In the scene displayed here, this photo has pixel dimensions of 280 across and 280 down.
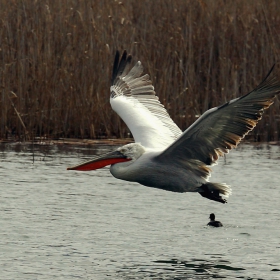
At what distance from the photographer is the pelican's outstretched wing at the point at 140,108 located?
828cm

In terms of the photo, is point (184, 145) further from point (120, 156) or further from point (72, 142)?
point (72, 142)

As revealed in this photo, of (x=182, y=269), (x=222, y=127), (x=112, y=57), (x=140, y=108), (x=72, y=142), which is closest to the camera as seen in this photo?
(x=182, y=269)

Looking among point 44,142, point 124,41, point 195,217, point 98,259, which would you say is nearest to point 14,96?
point 44,142

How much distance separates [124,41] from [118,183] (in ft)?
8.93

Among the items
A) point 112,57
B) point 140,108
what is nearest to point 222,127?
point 140,108

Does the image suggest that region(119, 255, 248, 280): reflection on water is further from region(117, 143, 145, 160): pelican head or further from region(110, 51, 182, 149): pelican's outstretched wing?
region(110, 51, 182, 149): pelican's outstretched wing

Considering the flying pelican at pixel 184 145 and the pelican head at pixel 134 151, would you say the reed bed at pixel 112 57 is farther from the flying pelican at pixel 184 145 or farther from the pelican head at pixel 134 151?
the pelican head at pixel 134 151

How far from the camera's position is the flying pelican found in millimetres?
6879

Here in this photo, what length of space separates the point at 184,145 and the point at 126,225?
100 cm

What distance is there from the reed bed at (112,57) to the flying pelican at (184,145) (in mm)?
3007

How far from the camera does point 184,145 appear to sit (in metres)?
7.37

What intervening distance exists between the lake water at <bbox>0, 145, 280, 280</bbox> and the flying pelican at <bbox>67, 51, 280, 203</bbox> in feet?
1.46

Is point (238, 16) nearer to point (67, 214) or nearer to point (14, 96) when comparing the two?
point (14, 96)

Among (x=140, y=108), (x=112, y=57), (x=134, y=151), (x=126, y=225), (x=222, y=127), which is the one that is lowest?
(x=126, y=225)
